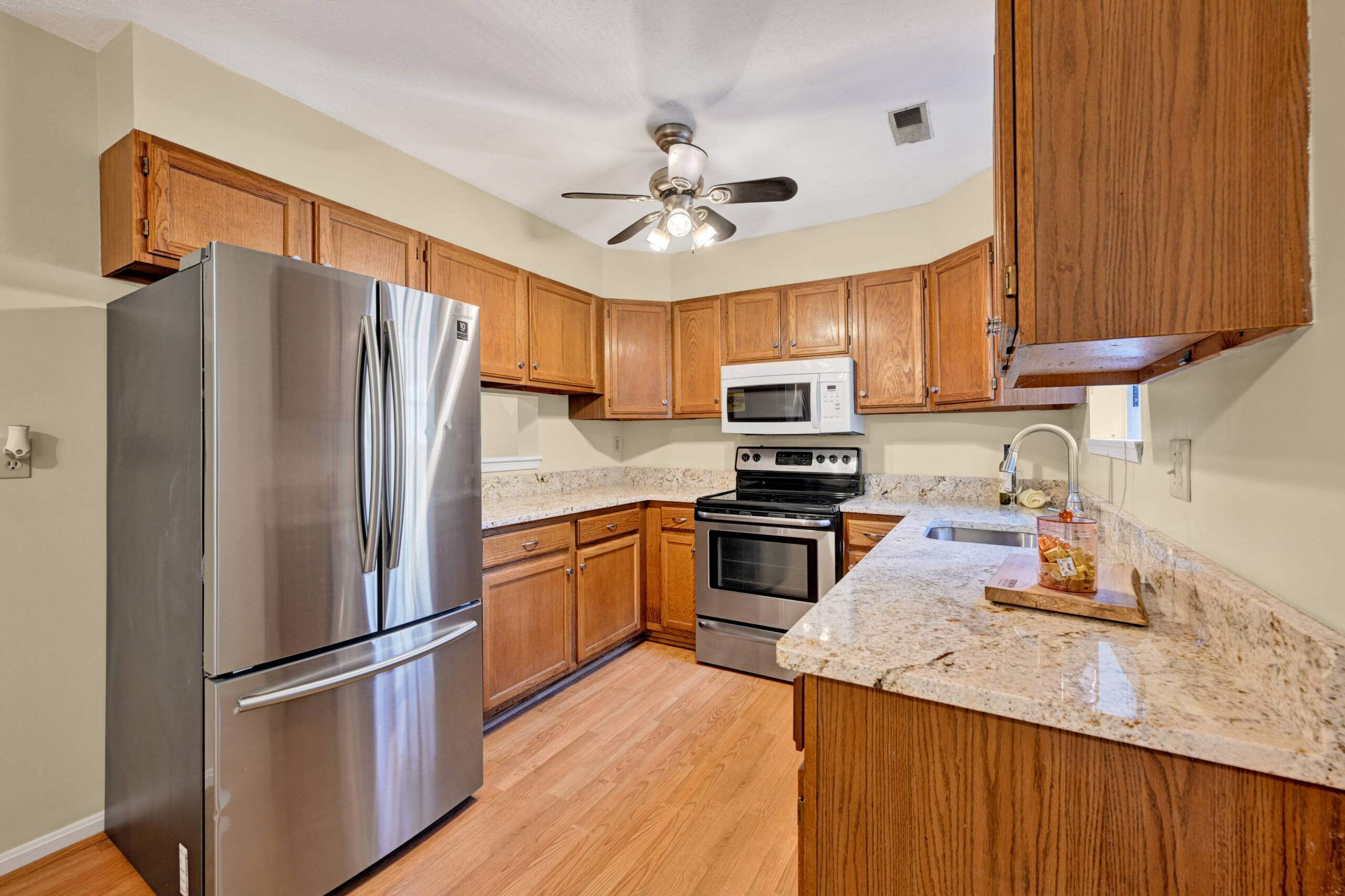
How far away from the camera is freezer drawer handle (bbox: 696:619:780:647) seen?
2.95 m

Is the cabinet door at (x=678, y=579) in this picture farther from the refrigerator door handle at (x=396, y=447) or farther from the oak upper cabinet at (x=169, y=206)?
the oak upper cabinet at (x=169, y=206)

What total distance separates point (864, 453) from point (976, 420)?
2.06 feet

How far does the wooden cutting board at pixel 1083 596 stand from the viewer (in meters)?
1.05

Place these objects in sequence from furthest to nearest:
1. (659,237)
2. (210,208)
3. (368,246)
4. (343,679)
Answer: (659,237) → (368,246) → (210,208) → (343,679)

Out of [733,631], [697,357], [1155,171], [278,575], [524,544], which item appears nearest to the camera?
[1155,171]

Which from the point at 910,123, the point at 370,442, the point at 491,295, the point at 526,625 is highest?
the point at 910,123

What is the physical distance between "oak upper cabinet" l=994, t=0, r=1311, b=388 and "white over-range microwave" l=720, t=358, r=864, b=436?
2.27 meters

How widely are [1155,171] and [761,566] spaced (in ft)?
7.97

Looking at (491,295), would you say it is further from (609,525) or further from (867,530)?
(867,530)

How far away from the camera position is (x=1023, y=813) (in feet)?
2.57

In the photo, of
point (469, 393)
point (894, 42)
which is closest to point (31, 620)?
point (469, 393)

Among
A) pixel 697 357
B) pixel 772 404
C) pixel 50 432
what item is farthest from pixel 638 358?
pixel 50 432

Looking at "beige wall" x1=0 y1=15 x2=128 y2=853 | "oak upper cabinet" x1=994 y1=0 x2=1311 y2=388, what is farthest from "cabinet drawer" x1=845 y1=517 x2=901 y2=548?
"beige wall" x1=0 y1=15 x2=128 y2=853

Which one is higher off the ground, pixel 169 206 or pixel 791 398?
pixel 169 206
